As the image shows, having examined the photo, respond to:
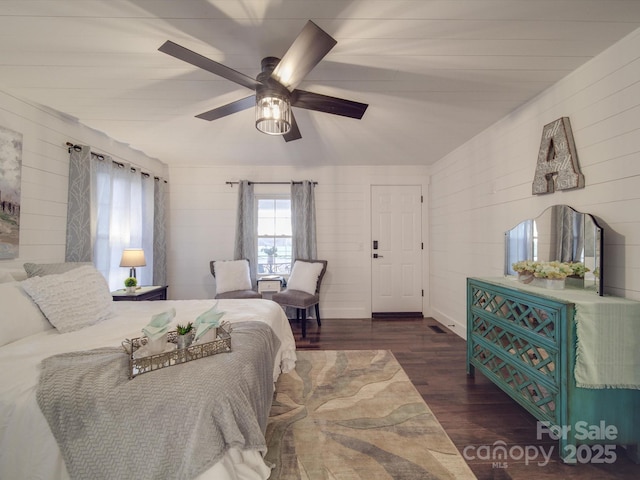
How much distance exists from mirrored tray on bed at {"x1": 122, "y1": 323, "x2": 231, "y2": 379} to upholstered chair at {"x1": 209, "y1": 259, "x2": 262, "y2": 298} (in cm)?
220

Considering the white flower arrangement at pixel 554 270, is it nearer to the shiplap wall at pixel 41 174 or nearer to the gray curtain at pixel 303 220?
the gray curtain at pixel 303 220

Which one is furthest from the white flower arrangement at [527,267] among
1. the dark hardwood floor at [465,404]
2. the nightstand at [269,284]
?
the nightstand at [269,284]

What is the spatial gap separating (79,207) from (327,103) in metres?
2.66

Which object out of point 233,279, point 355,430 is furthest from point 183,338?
point 233,279

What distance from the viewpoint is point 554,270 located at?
5.96 ft

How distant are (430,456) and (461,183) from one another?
2984 mm

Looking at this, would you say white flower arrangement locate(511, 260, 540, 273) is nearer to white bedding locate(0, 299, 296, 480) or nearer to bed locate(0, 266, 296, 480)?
bed locate(0, 266, 296, 480)

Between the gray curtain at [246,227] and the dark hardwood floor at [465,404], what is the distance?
1375mm

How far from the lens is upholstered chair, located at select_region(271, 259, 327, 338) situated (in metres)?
3.61

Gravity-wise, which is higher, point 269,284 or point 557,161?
point 557,161

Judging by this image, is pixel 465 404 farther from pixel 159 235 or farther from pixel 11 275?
pixel 159 235

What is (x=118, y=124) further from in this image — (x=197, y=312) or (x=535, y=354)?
(x=535, y=354)

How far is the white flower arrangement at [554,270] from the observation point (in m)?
1.81

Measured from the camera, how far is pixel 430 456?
1.53 metres
